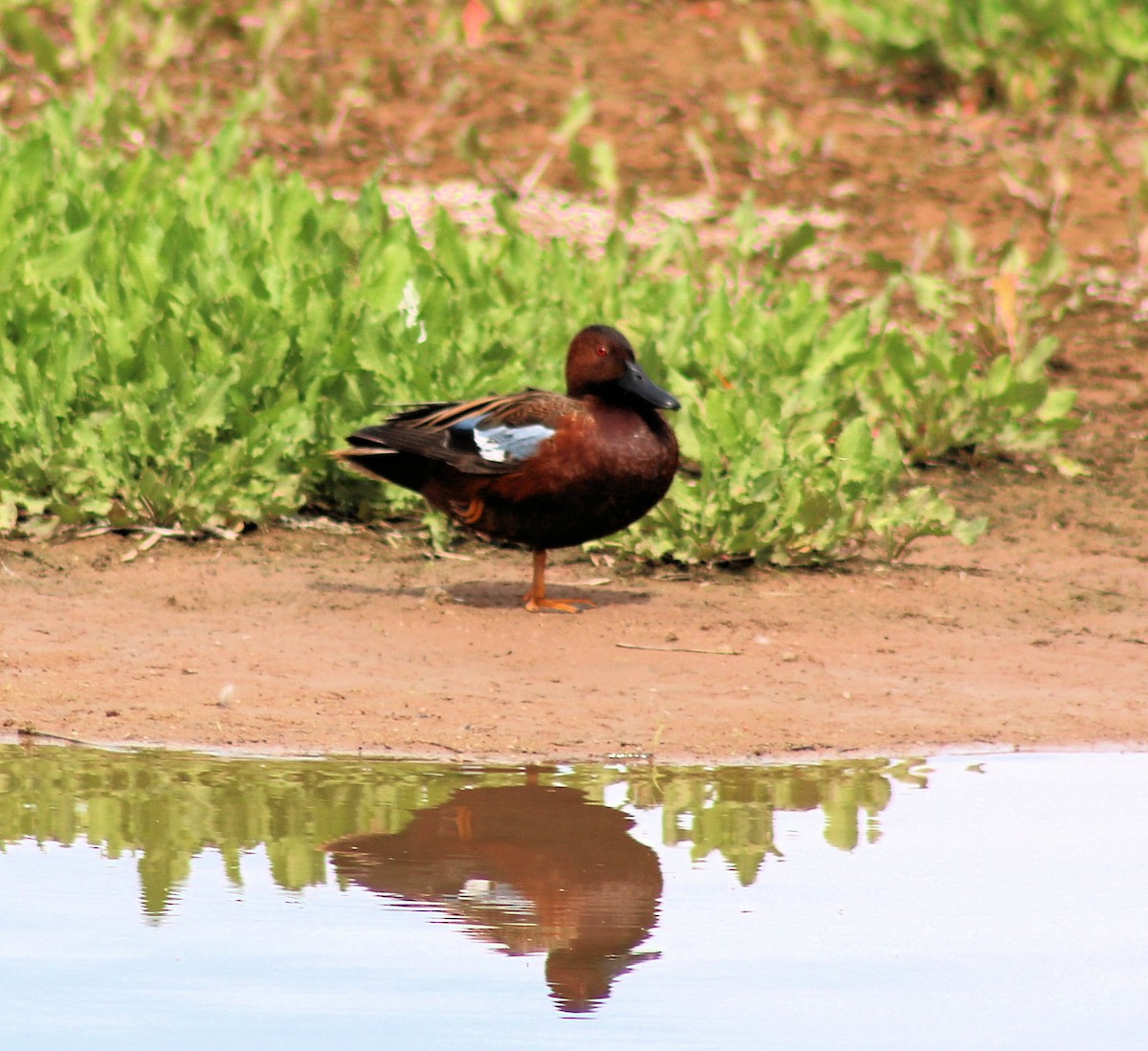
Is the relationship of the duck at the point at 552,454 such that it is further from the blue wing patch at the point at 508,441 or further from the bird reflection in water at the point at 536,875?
the bird reflection in water at the point at 536,875

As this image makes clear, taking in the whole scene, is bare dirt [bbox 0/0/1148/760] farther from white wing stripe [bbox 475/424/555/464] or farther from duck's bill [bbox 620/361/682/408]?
duck's bill [bbox 620/361/682/408]

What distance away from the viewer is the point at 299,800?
489 cm

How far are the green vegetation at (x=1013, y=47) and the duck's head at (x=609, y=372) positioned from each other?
7.48m

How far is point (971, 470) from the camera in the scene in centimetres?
901

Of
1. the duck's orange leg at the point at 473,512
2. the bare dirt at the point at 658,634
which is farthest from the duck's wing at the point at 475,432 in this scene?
the bare dirt at the point at 658,634

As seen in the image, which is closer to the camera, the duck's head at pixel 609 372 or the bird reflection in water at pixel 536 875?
the bird reflection in water at pixel 536 875

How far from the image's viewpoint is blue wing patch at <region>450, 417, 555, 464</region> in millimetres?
6602

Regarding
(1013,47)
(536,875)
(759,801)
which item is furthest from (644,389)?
(1013,47)

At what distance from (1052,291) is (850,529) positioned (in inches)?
158

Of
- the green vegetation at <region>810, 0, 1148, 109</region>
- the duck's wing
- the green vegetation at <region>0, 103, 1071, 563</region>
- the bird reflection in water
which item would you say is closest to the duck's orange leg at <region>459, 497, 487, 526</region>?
the duck's wing

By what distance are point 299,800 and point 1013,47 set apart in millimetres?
10121

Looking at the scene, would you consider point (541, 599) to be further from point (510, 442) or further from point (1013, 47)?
point (1013, 47)

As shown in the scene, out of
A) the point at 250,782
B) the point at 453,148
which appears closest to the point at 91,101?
the point at 453,148

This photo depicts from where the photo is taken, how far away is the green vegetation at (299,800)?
4.47 metres
